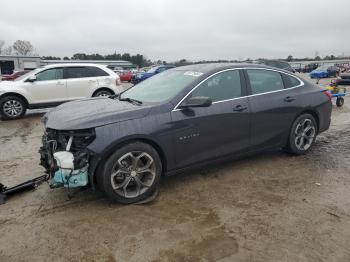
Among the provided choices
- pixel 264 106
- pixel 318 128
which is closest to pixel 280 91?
pixel 264 106

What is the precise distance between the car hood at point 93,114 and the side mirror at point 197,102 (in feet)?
1.53

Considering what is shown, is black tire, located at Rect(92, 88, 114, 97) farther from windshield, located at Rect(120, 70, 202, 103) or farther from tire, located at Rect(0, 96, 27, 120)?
windshield, located at Rect(120, 70, 202, 103)

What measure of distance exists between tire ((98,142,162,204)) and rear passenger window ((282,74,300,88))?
→ 2638 mm

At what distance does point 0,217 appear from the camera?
3453 millimetres

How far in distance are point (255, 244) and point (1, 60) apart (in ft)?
173

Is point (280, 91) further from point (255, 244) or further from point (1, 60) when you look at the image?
point (1, 60)

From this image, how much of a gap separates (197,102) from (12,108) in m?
7.77

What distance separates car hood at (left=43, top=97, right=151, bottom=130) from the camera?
3.49 m

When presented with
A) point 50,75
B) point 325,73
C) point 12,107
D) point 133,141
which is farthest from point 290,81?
point 325,73

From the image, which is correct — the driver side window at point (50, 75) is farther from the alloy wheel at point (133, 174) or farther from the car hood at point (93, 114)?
the alloy wheel at point (133, 174)

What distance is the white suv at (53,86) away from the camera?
31.5 feet

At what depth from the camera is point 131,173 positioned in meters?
3.66

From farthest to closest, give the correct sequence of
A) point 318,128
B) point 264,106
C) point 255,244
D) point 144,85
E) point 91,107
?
point 318,128 → point 144,85 → point 264,106 → point 91,107 → point 255,244

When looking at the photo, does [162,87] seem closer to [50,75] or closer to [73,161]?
[73,161]
